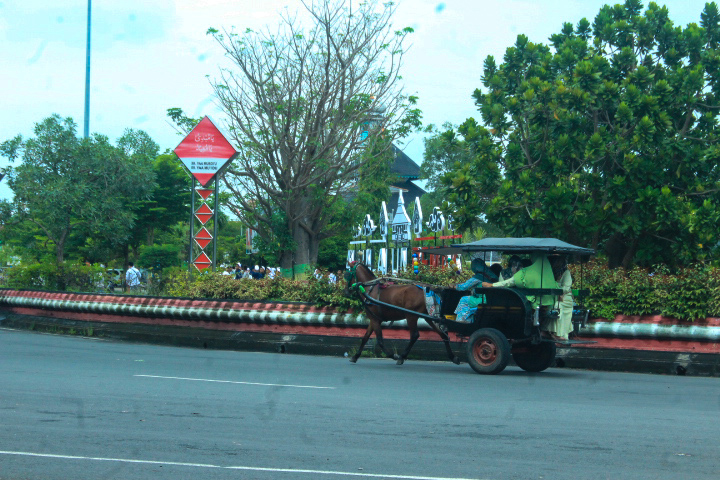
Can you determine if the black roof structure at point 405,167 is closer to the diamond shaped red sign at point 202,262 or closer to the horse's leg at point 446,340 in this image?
the diamond shaped red sign at point 202,262

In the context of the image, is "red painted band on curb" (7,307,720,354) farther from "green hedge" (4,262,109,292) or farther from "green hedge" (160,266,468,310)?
"green hedge" (4,262,109,292)

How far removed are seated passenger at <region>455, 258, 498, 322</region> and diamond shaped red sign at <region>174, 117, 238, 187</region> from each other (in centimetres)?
1040

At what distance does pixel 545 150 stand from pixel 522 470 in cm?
1681

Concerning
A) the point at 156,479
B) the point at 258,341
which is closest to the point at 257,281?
the point at 258,341

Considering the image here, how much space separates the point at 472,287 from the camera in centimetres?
1404

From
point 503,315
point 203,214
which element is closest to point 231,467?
point 503,315

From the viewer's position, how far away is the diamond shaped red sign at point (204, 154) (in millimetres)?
22625

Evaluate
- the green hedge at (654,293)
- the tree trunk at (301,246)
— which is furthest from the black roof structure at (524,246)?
the tree trunk at (301,246)

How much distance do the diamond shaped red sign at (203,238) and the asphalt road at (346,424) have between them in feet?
29.8

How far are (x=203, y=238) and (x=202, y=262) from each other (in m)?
0.72

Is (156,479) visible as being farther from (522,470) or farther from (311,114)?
(311,114)

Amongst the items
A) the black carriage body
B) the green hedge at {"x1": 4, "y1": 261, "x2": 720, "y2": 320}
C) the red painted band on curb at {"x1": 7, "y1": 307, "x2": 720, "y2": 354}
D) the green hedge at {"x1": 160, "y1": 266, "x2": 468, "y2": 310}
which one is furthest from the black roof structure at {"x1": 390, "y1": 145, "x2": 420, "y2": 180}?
the black carriage body

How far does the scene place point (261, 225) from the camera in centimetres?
3538

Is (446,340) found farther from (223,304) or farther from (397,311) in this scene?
(223,304)
